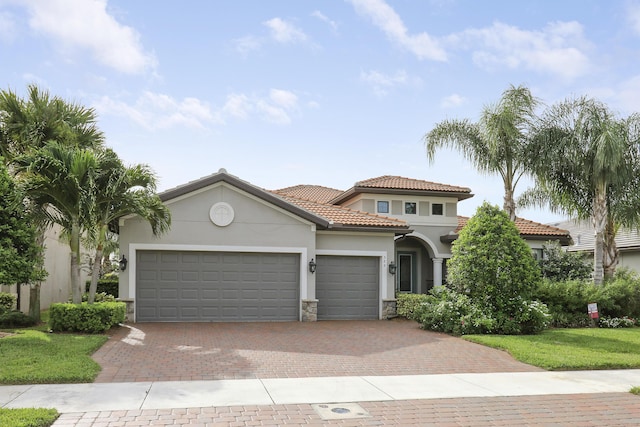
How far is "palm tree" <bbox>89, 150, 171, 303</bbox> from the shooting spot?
14781 mm

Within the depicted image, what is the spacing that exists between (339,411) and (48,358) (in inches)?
231

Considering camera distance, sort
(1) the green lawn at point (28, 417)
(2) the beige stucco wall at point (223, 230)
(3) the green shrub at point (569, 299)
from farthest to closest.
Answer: (3) the green shrub at point (569, 299) → (2) the beige stucco wall at point (223, 230) → (1) the green lawn at point (28, 417)

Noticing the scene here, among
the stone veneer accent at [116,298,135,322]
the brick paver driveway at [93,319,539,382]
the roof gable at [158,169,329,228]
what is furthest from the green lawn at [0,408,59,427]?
the roof gable at [158,169,329,228]

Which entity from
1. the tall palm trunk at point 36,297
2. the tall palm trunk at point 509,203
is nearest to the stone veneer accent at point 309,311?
the tall palm trunk at point 36,297

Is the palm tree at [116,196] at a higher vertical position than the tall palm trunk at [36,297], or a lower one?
higher

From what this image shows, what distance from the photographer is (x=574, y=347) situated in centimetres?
1320

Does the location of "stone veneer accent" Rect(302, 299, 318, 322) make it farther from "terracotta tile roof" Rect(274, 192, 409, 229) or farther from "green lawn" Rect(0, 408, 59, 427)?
"green lawn" Rect(0, 408, 59, 427)

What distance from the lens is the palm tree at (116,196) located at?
1478cm

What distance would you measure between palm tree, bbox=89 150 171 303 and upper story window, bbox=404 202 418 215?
11.7 m

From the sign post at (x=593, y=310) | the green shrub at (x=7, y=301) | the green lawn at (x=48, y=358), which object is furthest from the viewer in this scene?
the sign post at (x=593, y=310)

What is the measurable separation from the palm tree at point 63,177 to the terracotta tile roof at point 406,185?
12.1 m

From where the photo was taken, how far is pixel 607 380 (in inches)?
382

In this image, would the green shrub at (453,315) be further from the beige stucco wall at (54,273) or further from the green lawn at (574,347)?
the beige stucco wall at (54,273)

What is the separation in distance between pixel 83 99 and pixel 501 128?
14413 mm
